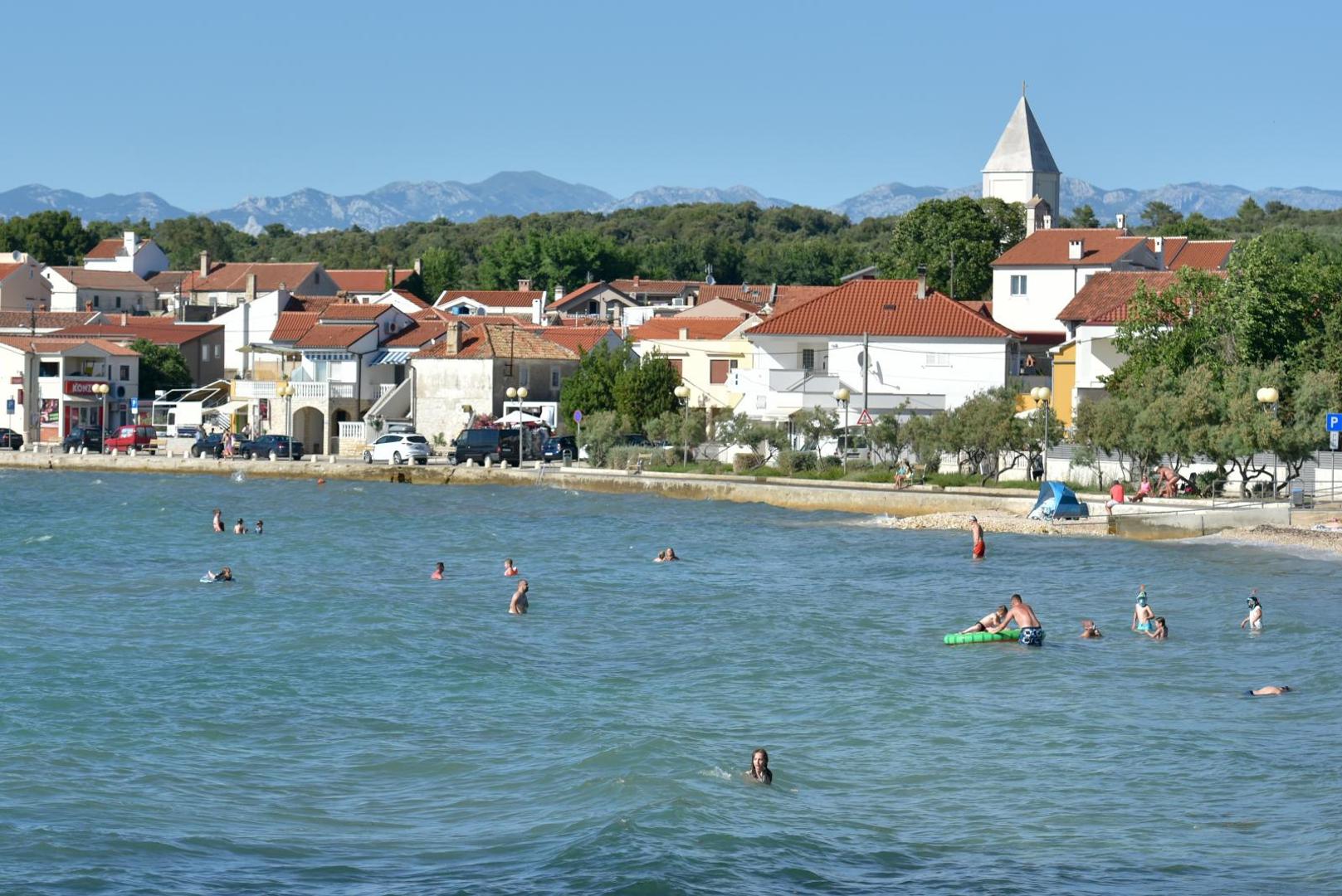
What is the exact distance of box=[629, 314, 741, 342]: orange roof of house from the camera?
79125 millimetres

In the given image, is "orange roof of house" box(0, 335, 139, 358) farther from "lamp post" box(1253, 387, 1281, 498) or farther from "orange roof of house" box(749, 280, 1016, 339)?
"lamp post" box(1253, 387, 1281, 498)

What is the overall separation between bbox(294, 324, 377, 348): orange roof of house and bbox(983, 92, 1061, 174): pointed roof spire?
51.2 m

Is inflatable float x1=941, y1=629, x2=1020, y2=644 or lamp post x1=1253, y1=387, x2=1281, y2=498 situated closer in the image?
inflatable float x1=941, y1=629, x2=1020, y2=644

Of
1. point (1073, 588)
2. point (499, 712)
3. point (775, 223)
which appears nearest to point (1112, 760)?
point (499, 712)

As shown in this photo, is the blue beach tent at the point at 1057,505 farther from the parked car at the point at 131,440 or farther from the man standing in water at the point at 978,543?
the parked car at the point at 131,440

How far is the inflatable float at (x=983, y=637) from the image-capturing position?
30.3m

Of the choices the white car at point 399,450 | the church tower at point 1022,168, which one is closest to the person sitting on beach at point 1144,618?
the white car at point 399,450

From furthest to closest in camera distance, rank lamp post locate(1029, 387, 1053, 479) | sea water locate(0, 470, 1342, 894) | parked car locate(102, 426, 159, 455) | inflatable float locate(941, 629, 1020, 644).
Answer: parked car locate(102, 426, 159, 455), lamp post locate(1029, 387, 1053, 479), inflatable float locate(941, 629, 1020, 644), sea water locate(0, 470, 1342, 894)

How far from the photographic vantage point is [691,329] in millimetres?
79688

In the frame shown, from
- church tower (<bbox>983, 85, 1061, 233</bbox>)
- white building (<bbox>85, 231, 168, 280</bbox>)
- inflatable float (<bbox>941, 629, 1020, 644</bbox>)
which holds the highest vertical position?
church tower (<bbox>983, 85, 1061, 233</bbox>)

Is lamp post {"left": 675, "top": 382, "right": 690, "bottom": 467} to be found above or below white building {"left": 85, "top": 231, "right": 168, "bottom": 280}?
below

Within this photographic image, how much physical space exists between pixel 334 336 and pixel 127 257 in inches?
2496

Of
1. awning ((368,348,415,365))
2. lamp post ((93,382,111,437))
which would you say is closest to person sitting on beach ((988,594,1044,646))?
awning ((368,348,415,365))

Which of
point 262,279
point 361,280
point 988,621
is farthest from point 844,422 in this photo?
point 361,280
